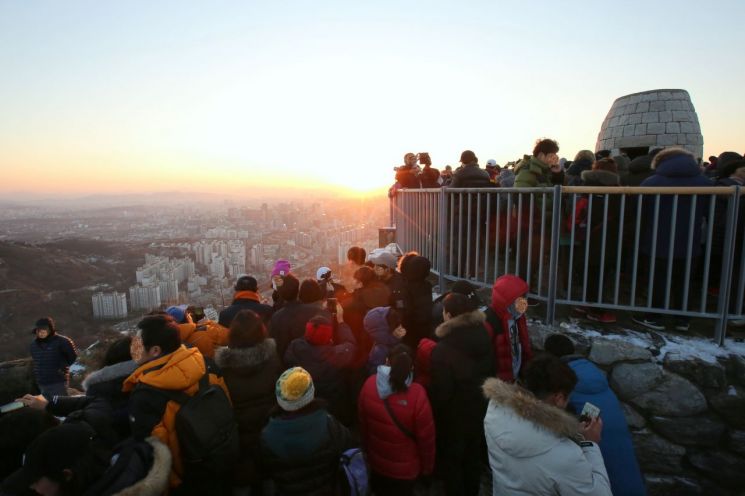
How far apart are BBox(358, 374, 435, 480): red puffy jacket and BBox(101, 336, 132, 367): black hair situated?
5.94 ft

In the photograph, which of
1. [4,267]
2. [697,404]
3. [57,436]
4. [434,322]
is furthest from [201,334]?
[4,267]

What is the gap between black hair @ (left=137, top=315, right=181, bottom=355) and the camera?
268cm

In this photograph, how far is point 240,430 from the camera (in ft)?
10.1

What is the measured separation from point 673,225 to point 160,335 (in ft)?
14.3

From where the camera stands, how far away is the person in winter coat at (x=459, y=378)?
310cm

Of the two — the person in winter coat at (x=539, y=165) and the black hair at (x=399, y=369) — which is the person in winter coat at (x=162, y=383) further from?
the person in winter coat at (x=539, y=165)

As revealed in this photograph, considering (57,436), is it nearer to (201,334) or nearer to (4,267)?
(201,334)

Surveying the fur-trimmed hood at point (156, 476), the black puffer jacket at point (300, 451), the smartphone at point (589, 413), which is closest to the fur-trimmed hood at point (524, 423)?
the smartphone at point (589, 413)

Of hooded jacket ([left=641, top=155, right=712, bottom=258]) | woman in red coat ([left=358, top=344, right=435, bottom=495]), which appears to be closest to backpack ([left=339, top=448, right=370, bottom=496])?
woman in red coat ([left=358, top=344, right=435, bottom=495])

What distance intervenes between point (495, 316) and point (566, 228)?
1.51m

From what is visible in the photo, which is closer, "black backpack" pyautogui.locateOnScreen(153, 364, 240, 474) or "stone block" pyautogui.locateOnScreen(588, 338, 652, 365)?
"black backpack" pyautogui.locateOnScreen(153, 364, 240, 474)

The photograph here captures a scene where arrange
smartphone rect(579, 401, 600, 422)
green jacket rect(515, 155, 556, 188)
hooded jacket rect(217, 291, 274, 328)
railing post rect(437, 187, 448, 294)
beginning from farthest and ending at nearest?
railing post rect(437, 187, 448, 294)
green jacket rect(515, 155, 556, 188)
hooded jacket rect(217, 291, 274, 328)
smartphone rect(579, 401, 600, 422)

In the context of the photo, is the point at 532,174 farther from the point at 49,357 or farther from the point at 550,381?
the point at 49,357

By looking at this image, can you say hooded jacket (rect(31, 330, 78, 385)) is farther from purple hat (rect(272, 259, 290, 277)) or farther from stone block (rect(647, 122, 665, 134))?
stone block (rect(647, 122, 665, 134))
